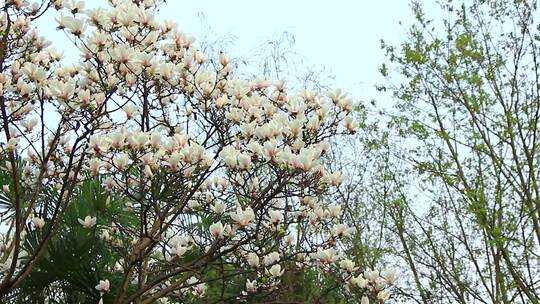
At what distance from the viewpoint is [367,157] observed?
919cm

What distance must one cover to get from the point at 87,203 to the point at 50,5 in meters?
1.18

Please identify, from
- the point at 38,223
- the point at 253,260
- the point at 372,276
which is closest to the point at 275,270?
the point at 253,260

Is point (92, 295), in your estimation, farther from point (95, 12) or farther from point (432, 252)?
point (432, 252)

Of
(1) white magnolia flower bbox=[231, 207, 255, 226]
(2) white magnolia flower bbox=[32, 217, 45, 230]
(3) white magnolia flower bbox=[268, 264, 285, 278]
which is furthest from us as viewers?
(2) white magnolia flower bbox=[32, 217, 45, 230]

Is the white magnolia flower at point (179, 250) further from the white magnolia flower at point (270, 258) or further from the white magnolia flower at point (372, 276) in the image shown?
the white magnolia flower at point (372, 276)

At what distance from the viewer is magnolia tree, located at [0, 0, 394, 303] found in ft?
10.4

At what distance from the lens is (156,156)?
315 cm

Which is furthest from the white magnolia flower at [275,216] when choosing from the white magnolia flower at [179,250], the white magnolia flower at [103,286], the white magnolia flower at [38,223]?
the white magnolia flower at [38,223]

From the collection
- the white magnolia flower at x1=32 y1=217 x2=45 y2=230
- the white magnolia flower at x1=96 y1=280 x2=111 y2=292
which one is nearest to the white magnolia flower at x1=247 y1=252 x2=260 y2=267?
the white magnolia flower at x1=96 y1=280 x2=111 y2=292

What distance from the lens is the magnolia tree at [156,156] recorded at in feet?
10.4

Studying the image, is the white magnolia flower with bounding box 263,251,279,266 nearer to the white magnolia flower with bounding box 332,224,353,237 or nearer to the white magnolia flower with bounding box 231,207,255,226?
the white magnolia flower with bounding box 332,224,353,237

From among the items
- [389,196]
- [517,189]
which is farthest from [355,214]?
[517,189]

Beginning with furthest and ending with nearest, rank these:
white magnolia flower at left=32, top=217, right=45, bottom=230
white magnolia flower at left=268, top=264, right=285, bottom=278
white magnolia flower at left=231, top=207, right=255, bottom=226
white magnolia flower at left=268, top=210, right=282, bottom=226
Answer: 1. white magnolia flower at left=32, top=217, right=45, bottom=230
2. white magnolia flower at left=268, top=264, right=285, bottom=278
3. white magnolia flower at left=268, top=210, right=282, bottom=226
4. white magnolia flower at left=231, top=207, right=255, bottom=226

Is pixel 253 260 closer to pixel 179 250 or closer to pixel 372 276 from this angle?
pixel 179 250
